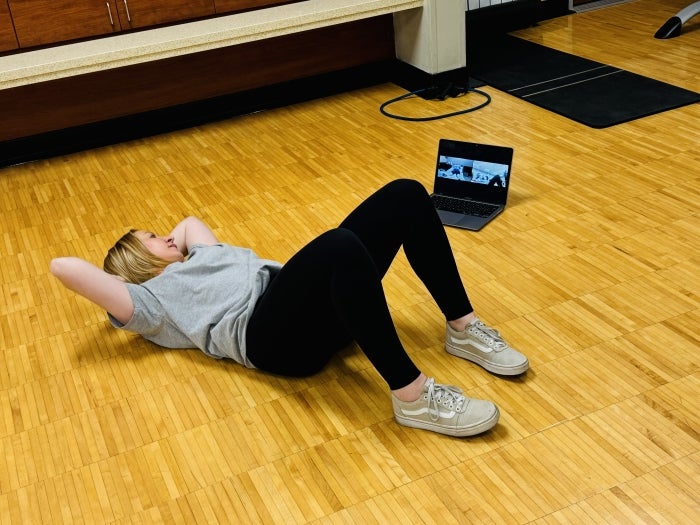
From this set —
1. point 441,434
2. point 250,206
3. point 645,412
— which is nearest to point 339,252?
Result: point 441,434

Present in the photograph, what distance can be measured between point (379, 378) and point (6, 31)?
2383mm

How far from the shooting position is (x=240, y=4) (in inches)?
152

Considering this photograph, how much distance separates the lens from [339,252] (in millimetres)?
1737

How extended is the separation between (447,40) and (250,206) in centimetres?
143

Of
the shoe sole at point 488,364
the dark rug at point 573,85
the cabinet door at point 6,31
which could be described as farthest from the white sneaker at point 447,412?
the cabinet door at point 6,31

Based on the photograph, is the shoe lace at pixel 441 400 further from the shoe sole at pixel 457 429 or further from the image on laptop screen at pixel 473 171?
the image on laptop screen at pixel 473 171

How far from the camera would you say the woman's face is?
2.18 m

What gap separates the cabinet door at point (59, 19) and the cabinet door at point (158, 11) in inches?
2.0

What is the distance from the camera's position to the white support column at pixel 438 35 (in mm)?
3880

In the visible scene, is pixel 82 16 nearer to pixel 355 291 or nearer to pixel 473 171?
pixel 473 171

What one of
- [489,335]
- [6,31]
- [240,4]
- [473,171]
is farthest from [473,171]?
[6,31]

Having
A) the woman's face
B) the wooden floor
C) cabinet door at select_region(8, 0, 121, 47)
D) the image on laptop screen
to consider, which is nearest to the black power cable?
the wooden floor

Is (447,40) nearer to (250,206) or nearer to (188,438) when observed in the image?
(250,206)

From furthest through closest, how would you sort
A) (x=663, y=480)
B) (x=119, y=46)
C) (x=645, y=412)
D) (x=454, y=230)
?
(x=119, y=46)
(x=454, y=230)
(x=645, y=412)
(x=663, y=480)
